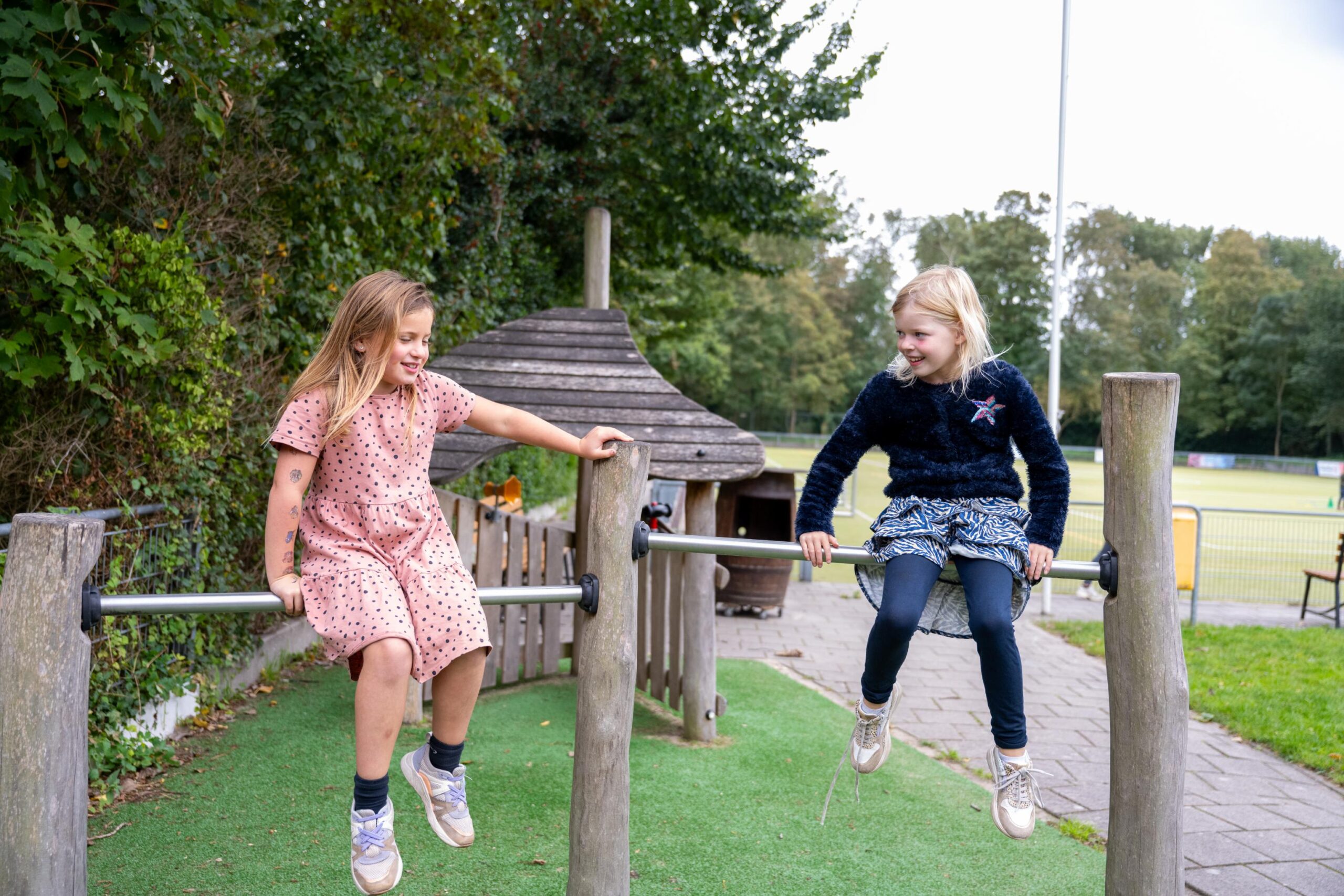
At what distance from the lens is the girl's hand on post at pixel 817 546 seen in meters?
2.96

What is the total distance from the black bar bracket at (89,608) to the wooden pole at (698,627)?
145 inches

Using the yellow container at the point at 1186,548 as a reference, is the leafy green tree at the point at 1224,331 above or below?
above

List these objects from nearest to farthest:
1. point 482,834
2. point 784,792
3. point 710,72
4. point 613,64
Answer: point 482,834
point 784,792
point 710,72
point 613,64

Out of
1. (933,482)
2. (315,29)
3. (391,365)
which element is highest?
(315,29)

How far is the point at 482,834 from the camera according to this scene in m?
4.26

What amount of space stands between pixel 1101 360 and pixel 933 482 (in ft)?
210

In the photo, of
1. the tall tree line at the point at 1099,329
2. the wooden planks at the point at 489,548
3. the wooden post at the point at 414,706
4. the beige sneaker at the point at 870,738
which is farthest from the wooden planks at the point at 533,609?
the tall tree line at the point at 1099,329

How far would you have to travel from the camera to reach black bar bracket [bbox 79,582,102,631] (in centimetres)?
247

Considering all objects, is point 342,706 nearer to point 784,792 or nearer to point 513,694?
point 513,694

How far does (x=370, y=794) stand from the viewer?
262cm

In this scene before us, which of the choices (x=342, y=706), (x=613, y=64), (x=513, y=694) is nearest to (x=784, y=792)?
(x=513, y=694)

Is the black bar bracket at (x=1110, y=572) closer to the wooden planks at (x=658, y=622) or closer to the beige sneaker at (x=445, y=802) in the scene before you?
the beige sneaker at (x=445, y=802)

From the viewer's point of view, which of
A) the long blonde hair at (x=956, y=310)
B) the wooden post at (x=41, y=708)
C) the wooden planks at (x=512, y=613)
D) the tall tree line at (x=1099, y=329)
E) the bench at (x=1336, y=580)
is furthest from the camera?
the tall tree line at (x=1099, y=329)

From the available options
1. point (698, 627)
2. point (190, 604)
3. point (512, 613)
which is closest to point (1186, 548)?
point (698, 627)
